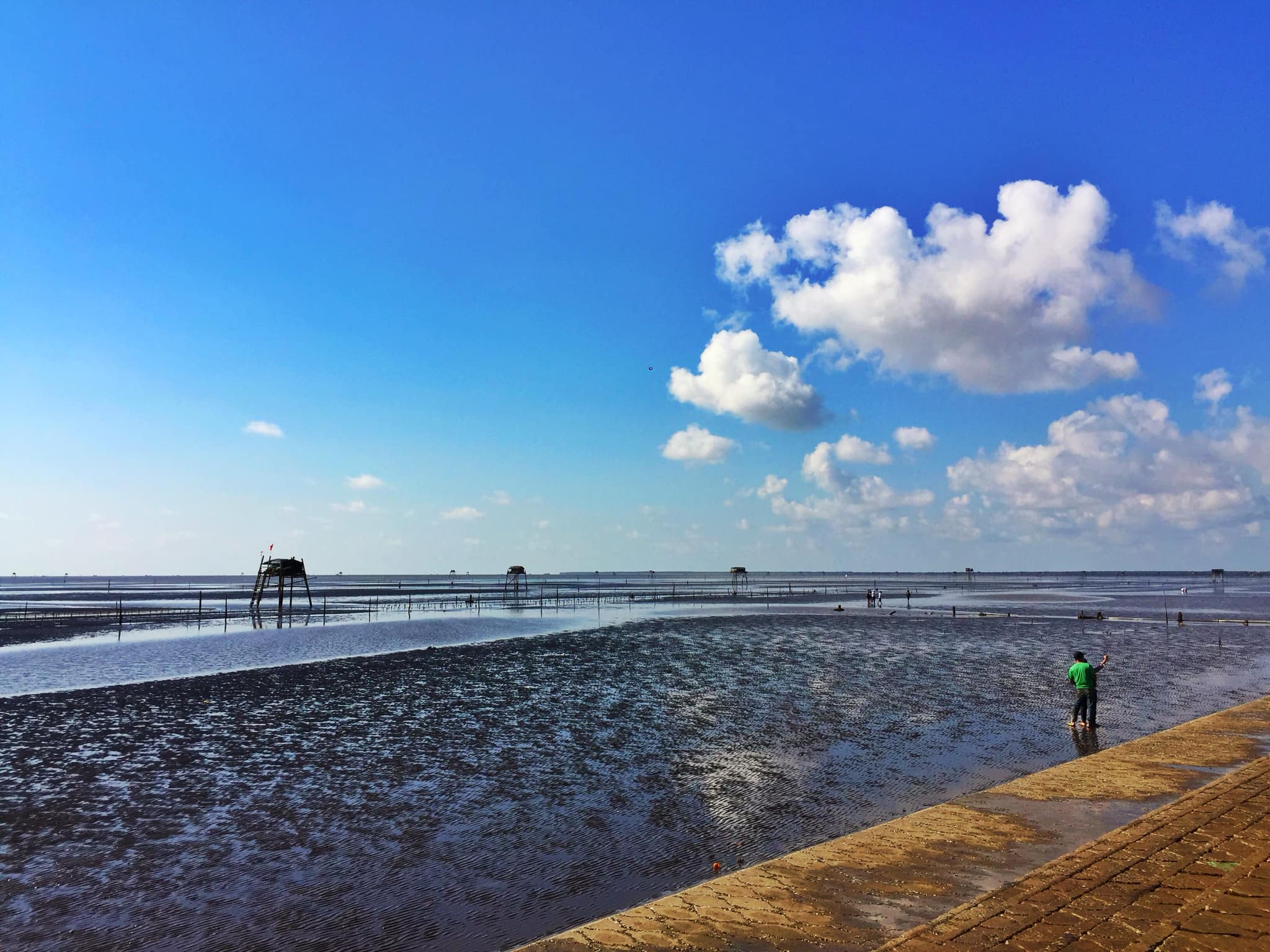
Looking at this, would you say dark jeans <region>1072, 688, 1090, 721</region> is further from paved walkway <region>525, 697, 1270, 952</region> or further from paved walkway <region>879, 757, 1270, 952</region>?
paved walkway <region>879, 757, 1270, 952</region>

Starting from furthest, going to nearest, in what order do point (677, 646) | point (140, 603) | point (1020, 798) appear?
point (140, 603) → point (677, 646) → point (1020, 798)

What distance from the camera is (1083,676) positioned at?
67.7 feet

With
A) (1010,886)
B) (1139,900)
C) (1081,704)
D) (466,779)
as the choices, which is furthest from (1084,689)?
(466,779)

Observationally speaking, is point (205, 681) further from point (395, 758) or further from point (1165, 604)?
point (1165, 604)

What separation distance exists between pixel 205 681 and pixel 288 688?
4.62 meters

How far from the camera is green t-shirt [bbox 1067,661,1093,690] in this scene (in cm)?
2056

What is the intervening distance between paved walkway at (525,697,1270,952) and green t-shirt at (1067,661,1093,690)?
7312 mm

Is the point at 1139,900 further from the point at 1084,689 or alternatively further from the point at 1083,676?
the point at 1084,689

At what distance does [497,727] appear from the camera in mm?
22422

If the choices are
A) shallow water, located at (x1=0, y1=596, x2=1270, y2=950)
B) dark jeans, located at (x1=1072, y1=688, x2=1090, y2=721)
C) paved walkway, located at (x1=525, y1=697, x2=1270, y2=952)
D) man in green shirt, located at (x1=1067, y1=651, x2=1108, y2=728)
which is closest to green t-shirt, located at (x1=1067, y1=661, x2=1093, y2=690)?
man in green shirt, located at (x1=1067, y1=651, x2=1108, y2=728)

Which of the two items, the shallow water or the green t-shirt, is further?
the green t-shirt

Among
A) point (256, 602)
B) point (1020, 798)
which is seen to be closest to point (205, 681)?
point (1020, 798)

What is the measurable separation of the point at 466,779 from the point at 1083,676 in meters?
16.4

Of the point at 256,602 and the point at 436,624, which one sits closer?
the point at 436,624
